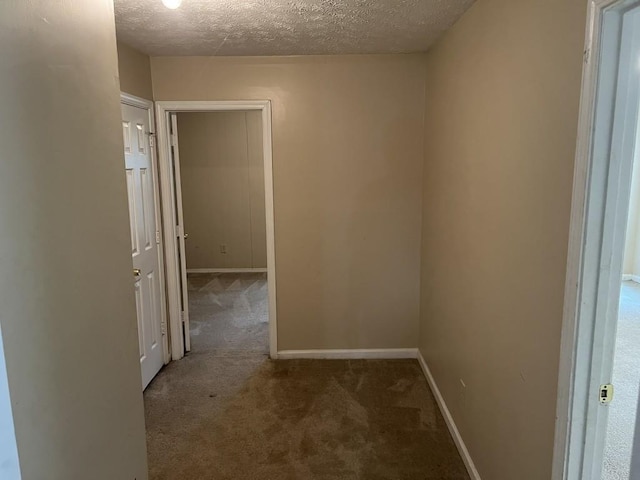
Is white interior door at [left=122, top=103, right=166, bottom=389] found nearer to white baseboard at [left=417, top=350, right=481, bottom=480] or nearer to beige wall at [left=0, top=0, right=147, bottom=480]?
beige wall at [left=0, top=0, right=147, bottom=480]

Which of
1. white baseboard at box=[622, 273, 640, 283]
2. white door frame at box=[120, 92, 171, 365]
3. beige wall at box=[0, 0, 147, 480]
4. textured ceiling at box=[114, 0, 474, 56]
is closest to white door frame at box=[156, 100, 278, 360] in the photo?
white door frame at box=[120, 92, 171, 365]

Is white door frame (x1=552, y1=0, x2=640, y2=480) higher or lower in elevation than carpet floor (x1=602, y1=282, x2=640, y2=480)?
higher

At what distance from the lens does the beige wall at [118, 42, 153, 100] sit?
2.65 meters

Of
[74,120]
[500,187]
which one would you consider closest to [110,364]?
[74,120]

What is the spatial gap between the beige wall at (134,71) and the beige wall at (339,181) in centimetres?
9

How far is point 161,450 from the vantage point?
2400mm

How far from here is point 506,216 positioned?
1.74 metres

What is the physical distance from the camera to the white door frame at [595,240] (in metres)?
1.13

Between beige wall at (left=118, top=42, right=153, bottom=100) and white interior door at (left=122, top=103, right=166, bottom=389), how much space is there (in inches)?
4.7

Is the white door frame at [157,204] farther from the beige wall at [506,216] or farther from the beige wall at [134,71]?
the beige wall at [506,216]

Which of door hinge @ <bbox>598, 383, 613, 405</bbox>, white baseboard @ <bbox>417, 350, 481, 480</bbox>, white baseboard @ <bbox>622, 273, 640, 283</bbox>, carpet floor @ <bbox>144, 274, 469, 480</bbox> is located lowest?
carpet floor @ <bbox>144, 274, 469, 480</bbox>

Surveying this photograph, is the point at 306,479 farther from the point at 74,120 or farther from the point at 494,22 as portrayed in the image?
the point at 494,22

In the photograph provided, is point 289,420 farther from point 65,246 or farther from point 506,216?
point 65,246

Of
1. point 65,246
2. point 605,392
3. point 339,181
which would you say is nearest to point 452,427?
point 605,392
